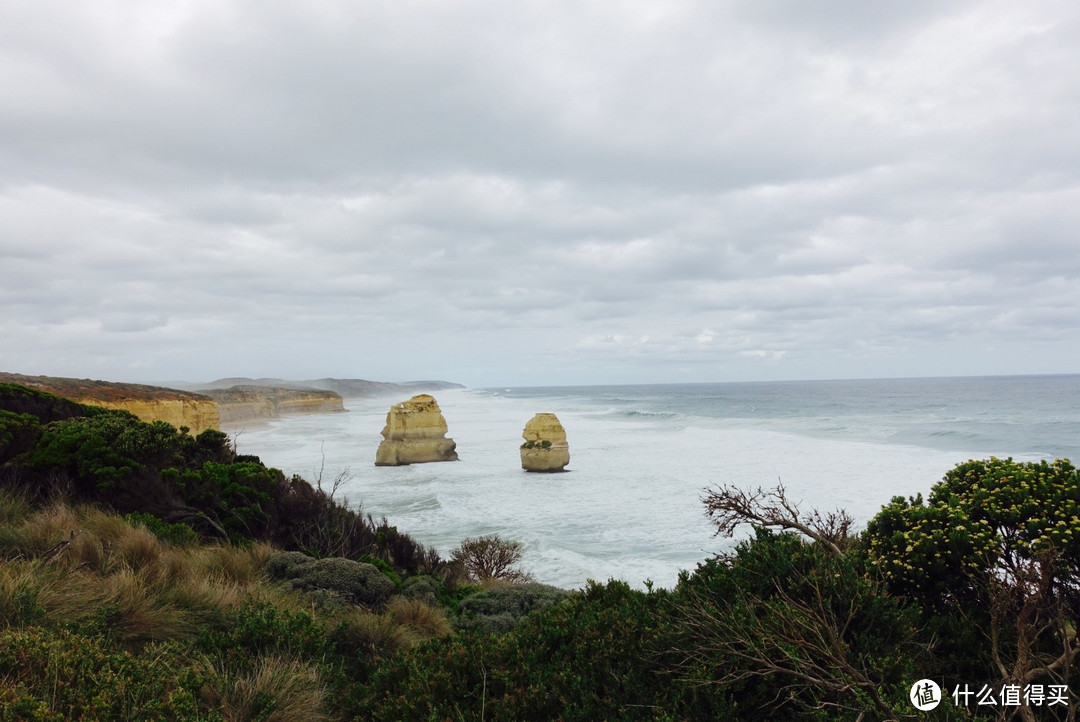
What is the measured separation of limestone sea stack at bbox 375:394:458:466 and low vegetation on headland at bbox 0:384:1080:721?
2964 centimetres

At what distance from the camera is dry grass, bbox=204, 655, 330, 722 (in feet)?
12.9

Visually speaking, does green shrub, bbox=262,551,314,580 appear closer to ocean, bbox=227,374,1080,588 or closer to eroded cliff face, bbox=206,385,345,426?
ocean, bbox=227,374,1080,588

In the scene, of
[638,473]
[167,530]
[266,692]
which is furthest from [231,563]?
[638,473]

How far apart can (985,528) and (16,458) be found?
44.7ft

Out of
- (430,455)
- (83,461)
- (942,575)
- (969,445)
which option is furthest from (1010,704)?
(969,445)

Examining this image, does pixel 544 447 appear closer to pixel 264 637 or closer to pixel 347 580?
pixel 347 580

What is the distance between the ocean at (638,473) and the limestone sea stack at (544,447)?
917 millimetres

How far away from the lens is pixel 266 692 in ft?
13.4

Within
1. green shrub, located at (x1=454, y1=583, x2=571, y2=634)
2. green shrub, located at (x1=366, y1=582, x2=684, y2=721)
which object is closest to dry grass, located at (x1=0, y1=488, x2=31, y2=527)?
green shrub, located at (x1=454, y1=583, x2=571, y2=634)

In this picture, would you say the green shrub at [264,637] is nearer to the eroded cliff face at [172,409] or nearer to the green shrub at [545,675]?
the green shrub at [545,675]

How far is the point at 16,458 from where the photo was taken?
10109mm

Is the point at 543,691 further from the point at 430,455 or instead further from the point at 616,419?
the point at 616,419

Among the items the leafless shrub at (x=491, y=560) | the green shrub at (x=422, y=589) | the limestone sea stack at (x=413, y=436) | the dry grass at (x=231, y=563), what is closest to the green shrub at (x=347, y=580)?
the green shrub at (x=422, y=589)

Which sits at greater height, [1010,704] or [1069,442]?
[1010,704]
